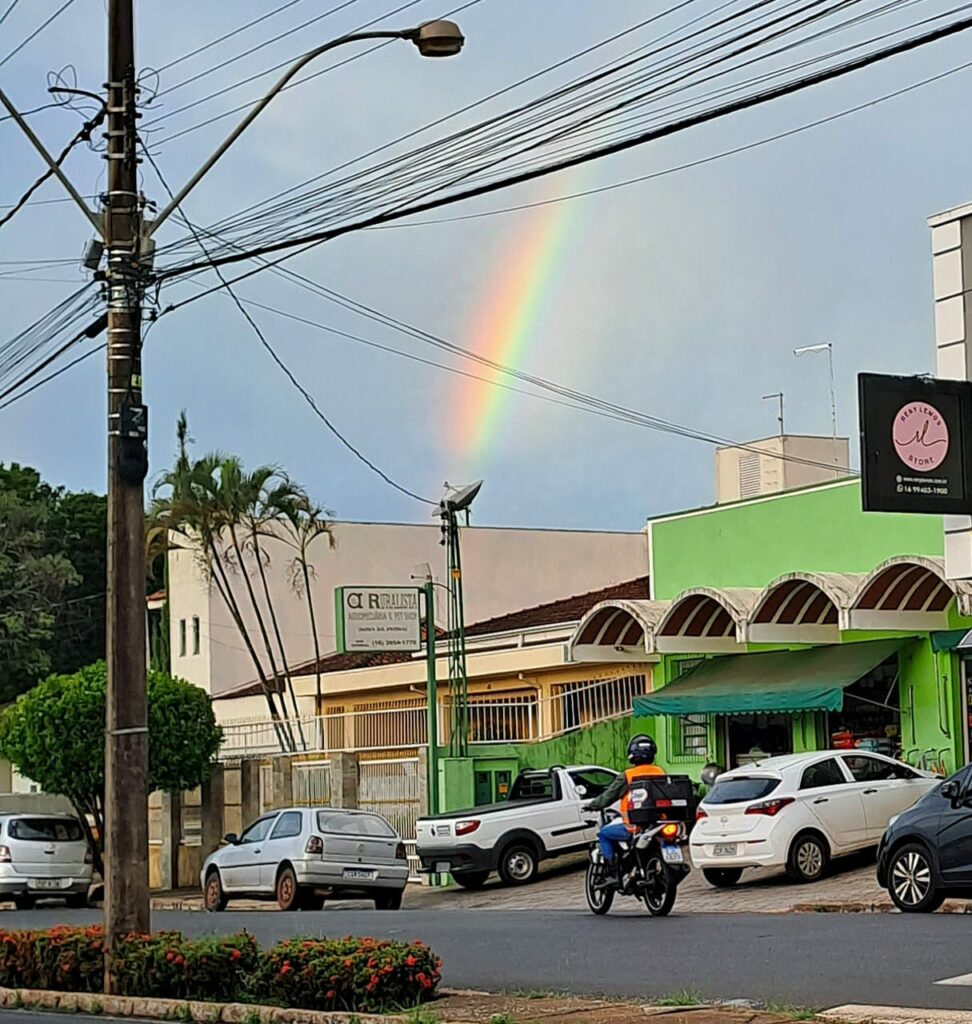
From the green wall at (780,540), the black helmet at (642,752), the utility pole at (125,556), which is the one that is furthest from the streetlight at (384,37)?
the green wall at (780,540)

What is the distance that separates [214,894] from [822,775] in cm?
980

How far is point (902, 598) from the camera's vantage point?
27.4 meters

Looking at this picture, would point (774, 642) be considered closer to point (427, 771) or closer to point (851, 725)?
point (851, 725)

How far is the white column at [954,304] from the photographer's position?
22.5m

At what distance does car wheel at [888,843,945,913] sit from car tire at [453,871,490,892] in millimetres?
11115

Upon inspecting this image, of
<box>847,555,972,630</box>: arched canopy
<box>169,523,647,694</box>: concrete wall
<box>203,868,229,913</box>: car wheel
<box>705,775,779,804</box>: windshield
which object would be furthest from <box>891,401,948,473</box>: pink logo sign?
<box>169,523,647,694</box>: concrete wall

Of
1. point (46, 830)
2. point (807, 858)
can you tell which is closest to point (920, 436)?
point (807, 858)

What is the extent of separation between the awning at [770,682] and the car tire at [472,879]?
3769 millimetres

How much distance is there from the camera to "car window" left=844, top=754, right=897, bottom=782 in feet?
82.1

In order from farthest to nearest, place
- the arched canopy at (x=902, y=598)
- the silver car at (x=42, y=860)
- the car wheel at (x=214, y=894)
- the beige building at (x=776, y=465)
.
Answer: the beige building at (x=776, y=465) → the silver car at (x=42, y=860) → the car wheel at (x=214, y=894) → the arched canopy at (x=902, y=598)

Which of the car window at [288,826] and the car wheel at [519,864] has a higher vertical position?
the car window at [288,826]

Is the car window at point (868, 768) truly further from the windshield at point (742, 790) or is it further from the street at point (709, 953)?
the street at point (709, 953)

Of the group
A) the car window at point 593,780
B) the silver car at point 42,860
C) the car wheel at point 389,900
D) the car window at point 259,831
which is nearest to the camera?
the car wheel at point 389,900

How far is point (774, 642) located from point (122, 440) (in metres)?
16.3
